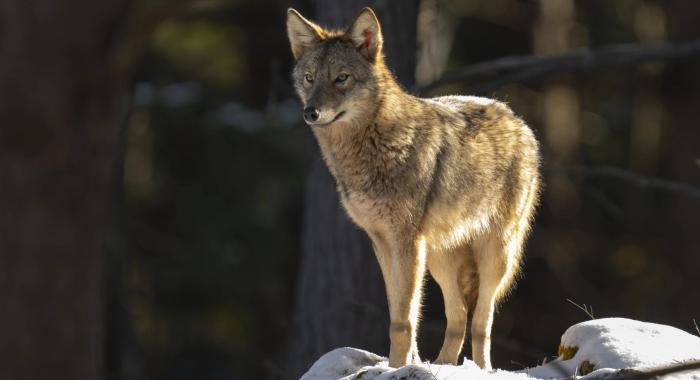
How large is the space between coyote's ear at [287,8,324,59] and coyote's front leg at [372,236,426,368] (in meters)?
1.39

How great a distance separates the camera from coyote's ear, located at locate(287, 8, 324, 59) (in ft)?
25.4

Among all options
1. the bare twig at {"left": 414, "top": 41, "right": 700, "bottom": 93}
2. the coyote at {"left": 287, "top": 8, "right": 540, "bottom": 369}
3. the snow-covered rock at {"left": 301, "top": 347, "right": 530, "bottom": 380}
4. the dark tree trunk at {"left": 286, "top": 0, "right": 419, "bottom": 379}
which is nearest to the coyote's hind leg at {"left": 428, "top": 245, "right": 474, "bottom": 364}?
the coyote at {"left": 287, "top": 8, "right": 540, "bottom": 369}

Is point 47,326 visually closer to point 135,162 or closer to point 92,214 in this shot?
point 92,214

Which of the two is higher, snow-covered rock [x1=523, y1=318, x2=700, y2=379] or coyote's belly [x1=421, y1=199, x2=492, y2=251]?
coyote's belly [x1=421, y1=199, x2=492, y2=251]

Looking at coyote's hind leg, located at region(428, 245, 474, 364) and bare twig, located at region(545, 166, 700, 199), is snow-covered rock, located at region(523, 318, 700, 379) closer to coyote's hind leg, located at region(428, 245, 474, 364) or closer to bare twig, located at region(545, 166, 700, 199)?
coyote's hind leg, located at region(428, 245, 474, 364)

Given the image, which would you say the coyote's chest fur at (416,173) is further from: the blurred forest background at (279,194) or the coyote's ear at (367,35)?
the blurred forest background at (279,194)

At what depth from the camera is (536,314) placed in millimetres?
23266

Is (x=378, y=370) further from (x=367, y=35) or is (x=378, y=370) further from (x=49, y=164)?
(x=367, y=35)

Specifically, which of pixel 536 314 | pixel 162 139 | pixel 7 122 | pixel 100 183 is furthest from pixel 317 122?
pixel 536 314

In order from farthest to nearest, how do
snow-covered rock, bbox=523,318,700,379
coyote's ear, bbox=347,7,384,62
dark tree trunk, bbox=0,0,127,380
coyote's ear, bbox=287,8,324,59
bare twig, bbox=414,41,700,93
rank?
bare twig, bbox=414,41,700,93 → coyote's ear, bbox=287,8,324,59 → coyote's ear, bbox=347,7,384,62 → snow-covered rock, bbox=523,318,700,379 → dark tree trunk, bbox=0,0,127,380

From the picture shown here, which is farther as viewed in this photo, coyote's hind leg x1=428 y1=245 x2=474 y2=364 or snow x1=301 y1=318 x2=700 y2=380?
coyote's hind leg x1=428 y1=245 x2=474 y2=364

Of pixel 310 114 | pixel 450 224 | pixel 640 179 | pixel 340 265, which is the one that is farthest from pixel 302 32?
pixel 640 179

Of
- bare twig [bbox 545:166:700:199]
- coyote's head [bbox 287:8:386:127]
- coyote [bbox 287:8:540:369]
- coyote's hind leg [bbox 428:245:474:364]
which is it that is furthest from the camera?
bare twig [bbox 545:166:700:199]

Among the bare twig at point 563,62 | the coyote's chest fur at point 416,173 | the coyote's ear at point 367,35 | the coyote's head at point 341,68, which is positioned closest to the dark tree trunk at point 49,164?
the coyote's head at point 341,68
